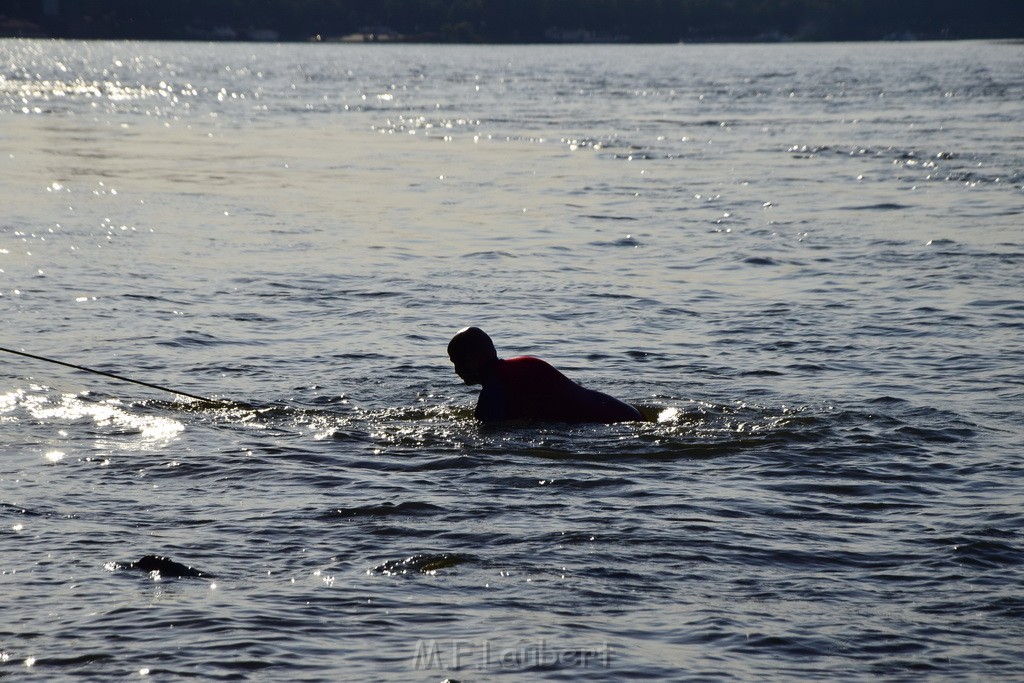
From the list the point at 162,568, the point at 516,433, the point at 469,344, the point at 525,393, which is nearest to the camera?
the point at 162,568

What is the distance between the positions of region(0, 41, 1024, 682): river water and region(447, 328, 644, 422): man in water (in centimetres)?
16

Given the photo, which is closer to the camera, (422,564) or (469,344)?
(422,564)

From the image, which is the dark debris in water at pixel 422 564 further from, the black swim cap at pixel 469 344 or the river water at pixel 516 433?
the black swim cap at pixel 469 344

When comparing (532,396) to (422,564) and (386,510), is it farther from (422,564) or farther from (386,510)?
(422,564)

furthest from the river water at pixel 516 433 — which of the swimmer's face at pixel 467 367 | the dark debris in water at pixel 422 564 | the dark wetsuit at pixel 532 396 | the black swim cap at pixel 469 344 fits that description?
the black swim cap at pixel 469 344

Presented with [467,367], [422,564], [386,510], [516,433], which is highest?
[467,367]

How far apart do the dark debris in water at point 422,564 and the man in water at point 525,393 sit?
222 centimetres

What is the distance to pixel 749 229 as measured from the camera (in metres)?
19.9

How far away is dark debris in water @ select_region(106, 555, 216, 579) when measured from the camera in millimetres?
6664

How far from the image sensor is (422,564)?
6887 mm

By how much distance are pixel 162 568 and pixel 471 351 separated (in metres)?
2.81

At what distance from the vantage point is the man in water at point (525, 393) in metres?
9.13

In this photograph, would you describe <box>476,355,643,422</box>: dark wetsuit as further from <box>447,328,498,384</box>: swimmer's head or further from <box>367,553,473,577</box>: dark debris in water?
<box>367,553,473,577</box>: dark debris in water

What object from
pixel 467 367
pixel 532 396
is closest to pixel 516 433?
pixel 532 396
